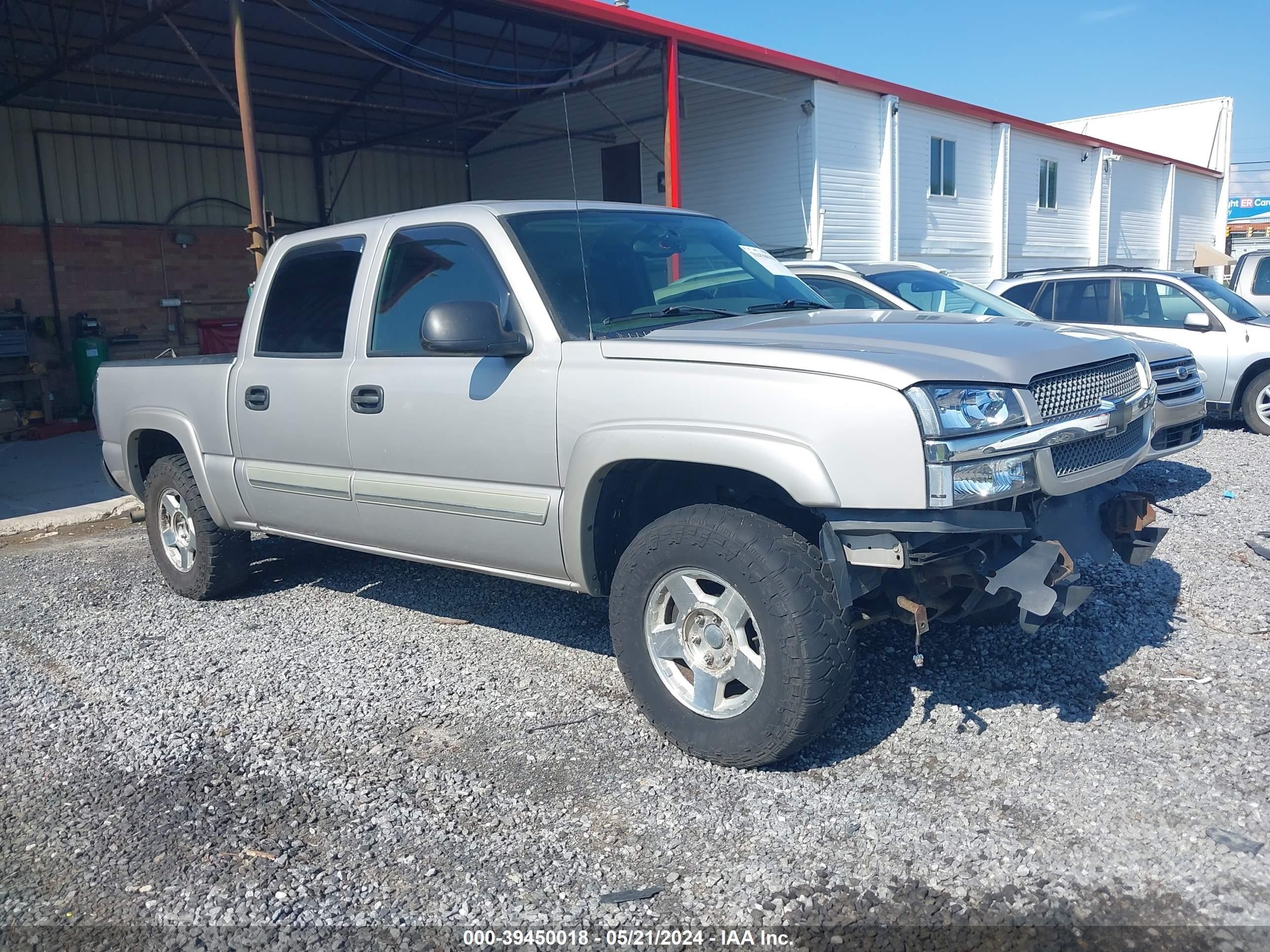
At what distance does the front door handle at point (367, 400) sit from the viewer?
4.60 m

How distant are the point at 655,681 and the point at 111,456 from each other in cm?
434

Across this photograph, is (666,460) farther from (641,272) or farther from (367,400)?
(367,400)

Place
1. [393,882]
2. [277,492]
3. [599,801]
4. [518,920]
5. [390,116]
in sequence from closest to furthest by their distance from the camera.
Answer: [518,920] → [393,882] → [599,801] → [277,492] → [390,116]

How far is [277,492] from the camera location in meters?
5.20

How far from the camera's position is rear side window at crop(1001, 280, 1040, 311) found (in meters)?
10.4

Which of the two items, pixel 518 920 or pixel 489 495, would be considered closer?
pixel 518 920

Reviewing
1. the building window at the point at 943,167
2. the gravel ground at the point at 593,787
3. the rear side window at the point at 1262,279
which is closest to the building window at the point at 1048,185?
the building window at the point at 943,167

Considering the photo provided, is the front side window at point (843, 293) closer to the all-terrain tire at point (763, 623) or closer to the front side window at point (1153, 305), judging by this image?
the front side window at point (1153, 305)

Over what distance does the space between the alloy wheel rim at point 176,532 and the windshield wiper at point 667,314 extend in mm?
3152

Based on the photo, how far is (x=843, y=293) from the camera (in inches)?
341

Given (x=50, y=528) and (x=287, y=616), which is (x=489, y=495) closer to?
(x=287, y=616)

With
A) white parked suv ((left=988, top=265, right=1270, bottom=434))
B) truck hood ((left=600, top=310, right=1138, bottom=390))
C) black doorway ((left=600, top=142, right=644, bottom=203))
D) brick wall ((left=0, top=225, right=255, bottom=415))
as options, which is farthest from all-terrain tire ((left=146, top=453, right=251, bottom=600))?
black doorway ((left=600, top=142, right=644, bottom=203))

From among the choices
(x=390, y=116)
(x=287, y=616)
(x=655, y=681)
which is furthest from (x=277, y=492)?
(x=390, y=116)

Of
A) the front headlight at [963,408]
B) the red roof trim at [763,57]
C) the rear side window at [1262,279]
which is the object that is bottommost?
the front headlight at [963,408]
